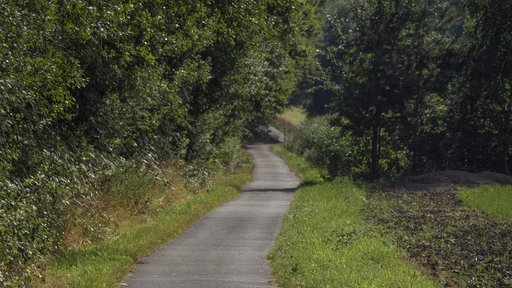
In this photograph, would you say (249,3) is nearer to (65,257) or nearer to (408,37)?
(65,257)

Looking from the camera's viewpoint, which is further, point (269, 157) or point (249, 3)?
point (269, 157)

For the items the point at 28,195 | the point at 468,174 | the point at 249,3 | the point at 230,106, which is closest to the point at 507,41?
the point at 468,174

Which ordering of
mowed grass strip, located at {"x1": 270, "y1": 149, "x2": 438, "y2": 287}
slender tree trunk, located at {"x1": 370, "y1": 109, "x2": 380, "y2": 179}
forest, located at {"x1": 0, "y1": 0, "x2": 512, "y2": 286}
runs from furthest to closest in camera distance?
slender tree trunk, located at {"x1": 370, "y1": 109, "x2": 380, "y2": 179} < mowed grass strip, located at {"x1": 270, "y1": 149, "x2": 438, "y2": 287} < forest, located at {"x1": 0, "y1": 0, "x2": 512, "y2": 286}

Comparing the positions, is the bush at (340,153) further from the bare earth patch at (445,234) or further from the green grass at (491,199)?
the green grass at (491,199)

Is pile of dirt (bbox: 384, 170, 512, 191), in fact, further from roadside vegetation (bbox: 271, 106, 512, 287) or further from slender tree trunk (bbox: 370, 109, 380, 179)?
slender tree trunk (bbox: 370, 109, 380, 179)

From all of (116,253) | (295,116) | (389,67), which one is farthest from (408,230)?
(295,116)

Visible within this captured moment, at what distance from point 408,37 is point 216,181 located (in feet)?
34.2

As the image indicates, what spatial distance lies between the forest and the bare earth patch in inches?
219

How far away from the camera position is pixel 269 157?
70.6m

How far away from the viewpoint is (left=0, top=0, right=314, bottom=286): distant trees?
38.3ft

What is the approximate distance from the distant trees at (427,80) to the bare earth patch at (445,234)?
235 inches

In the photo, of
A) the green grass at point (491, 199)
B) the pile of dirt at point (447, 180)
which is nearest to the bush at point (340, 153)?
the pile of dirt at point (447, 180)

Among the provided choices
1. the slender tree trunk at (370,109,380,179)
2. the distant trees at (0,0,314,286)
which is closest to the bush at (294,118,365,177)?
the slender tree trunk at (370,109,380,179)

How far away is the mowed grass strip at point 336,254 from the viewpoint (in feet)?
43.9
